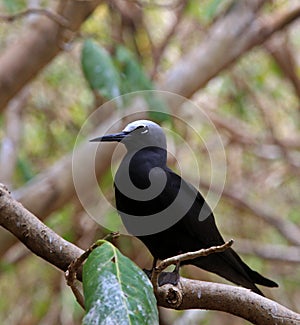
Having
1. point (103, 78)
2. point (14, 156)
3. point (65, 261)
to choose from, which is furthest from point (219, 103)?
point (65, 261)

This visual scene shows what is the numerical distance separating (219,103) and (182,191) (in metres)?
2.95

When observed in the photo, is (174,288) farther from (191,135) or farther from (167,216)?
(191,135)

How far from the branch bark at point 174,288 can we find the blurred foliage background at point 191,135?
222 cm

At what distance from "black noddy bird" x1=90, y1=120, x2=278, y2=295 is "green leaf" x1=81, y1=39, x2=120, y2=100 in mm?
534

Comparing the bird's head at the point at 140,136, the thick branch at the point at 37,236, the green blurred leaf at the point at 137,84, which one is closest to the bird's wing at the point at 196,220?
the bird's head at the point at 140,136

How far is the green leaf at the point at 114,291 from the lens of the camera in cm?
101

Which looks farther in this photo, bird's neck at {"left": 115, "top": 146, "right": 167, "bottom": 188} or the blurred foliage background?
the blurred foliage background

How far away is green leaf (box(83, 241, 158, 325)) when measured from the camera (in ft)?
3.30

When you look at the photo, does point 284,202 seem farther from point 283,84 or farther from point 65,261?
point 65,261

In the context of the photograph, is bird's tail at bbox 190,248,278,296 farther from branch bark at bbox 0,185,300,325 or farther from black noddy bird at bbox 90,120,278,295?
Answer: branch bark at bbox 0,185,300,325

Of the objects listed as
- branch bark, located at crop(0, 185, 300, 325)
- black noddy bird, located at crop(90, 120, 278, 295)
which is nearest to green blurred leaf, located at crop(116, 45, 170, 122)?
black noddy bird, located at crop(90, 120, 278, 295)

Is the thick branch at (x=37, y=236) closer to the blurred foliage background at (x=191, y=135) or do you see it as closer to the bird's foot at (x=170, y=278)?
the bird's foot at (x=170, y=278)

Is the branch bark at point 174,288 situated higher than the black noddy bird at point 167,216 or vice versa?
the branch bark at point 174,288

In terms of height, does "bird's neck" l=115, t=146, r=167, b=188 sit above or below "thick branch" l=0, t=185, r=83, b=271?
below
